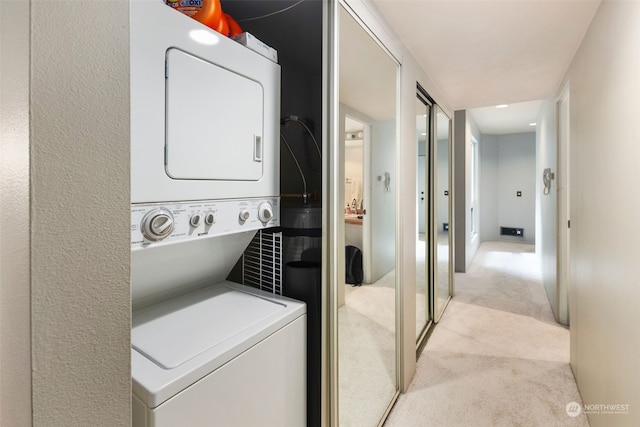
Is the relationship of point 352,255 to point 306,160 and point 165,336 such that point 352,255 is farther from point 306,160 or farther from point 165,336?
point 165,336

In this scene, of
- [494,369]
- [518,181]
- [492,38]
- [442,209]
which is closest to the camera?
[492,38]

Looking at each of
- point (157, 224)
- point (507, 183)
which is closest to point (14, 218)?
point (157, 224)

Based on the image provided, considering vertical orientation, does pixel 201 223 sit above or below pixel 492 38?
below

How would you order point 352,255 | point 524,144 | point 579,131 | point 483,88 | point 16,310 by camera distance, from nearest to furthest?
point 16,310, point 352,255, point 579,131, point 483,88, point 524,144

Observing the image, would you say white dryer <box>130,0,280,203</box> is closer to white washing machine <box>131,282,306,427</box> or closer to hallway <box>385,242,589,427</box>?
white washing machine <box>131,282,306,427</box>

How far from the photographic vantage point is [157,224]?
34.7 inches

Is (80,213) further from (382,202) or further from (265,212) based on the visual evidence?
(382,202)

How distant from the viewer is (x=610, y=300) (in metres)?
1.48

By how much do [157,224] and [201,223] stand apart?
155 mm

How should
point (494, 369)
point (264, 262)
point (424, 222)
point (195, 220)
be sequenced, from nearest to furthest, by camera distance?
point (195, 220) < point (264, 262) < point (494, 369) < point (424, 222)

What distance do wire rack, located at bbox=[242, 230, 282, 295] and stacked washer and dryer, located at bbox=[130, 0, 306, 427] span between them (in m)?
0.08

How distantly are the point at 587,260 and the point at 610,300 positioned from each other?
18.1 inches

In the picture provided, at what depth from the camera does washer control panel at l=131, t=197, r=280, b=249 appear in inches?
34.0

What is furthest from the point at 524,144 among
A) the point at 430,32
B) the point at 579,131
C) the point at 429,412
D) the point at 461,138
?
the point at 429,412
